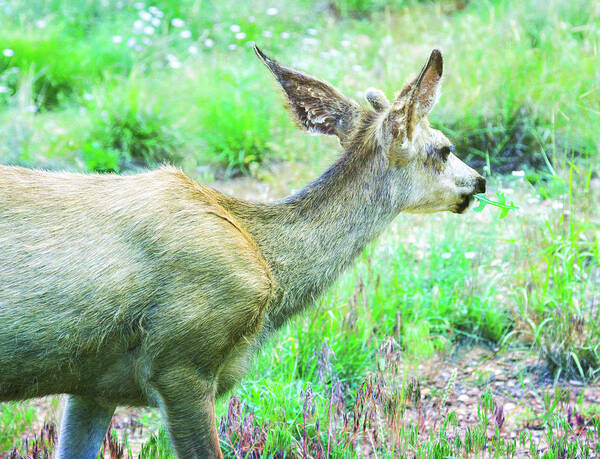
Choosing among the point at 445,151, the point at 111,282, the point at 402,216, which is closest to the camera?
the point at 111,282

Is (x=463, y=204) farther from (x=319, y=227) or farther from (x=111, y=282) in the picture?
(x=111, y=282)

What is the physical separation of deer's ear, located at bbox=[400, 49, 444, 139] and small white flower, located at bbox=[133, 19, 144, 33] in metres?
5.74

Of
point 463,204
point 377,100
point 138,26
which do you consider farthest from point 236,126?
point 463,204

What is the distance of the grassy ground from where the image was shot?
4.54 m

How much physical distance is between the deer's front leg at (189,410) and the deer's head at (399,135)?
1300 millimetres

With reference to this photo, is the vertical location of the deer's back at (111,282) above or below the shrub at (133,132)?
above

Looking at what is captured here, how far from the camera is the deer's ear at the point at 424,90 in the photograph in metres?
3.95

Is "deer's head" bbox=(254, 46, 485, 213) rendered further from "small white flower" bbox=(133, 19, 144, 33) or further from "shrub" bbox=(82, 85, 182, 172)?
"small white flower" bbox=(133, 19, 144, 33)

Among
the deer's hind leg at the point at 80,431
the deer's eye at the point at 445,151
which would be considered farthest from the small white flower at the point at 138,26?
the deer's hind leg at the point at 80,431

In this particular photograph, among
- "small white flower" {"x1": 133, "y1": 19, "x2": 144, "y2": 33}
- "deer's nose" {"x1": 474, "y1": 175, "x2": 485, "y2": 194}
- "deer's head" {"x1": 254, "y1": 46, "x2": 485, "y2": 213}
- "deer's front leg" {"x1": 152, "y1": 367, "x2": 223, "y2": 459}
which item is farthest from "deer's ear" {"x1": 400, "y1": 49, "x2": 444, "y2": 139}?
"small white flower" {"x1": 133, "y1": 19, "x2": 144, "y2": 33}

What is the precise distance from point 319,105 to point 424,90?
0.59 m

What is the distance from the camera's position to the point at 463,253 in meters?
6.02

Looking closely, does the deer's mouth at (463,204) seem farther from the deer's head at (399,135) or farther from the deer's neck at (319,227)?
the deer's neck at (319,227)

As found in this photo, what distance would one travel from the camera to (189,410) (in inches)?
147
